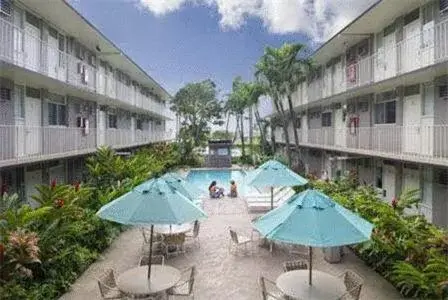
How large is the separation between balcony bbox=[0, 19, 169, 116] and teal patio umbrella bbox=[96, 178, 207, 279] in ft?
25.6

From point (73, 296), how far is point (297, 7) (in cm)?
3291

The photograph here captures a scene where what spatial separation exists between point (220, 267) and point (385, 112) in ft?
45.5

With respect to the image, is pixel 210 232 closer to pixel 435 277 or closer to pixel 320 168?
pixel 435 277

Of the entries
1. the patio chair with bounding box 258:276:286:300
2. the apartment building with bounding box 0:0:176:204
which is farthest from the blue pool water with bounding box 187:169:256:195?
the patio chair with bounding box 258:276:286:300

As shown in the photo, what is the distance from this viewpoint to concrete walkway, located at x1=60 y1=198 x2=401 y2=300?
1045 cm

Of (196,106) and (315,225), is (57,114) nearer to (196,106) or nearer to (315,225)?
(315,225)

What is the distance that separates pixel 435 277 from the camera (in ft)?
30.5

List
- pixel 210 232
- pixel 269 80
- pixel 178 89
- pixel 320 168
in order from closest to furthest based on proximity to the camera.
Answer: pixel 210 232
pixel 269 80
pixel 320 168
pixel 178 89

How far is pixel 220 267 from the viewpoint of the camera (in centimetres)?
1255

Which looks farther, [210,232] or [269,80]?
[269,80]

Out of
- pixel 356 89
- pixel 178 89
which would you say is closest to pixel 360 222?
pixel 356 89

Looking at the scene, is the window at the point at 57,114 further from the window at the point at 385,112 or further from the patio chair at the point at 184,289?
the window at the point at 385,112

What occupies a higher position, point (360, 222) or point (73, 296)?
point (360, 222)

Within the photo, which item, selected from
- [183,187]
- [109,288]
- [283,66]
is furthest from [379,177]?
[109,288]
